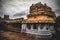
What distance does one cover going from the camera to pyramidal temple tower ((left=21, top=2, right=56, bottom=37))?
158 inches

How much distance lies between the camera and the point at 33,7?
13.4ft

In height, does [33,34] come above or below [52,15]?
below

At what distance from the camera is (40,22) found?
4023 mm

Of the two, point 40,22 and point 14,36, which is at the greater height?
point 40,22

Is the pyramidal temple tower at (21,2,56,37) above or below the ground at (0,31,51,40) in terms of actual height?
above

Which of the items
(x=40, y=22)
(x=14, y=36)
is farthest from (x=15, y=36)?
(x=40, y=22)

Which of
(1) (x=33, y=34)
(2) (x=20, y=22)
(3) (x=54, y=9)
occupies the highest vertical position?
(3) (x=54, y=9)

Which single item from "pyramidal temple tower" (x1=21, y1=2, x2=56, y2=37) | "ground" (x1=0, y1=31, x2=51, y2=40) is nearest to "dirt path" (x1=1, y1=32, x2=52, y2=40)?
"ground" (x1=0, y1=31, x2=51, y2=40)

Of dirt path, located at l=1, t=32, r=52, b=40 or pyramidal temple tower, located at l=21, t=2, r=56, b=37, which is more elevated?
pyramidal temple tower, located at l=21, t=2, r=56, b=37

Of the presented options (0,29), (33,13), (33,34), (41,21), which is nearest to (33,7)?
(33,13)

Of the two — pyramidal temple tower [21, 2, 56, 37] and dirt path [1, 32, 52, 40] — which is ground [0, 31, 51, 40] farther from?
pyramidal temple tower [21, 2, 56, 37]

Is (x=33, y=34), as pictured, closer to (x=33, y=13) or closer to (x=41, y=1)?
(x=33, y=13)

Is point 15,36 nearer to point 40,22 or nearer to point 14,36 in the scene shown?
point 14,36

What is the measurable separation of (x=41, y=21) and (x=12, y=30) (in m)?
0.75
